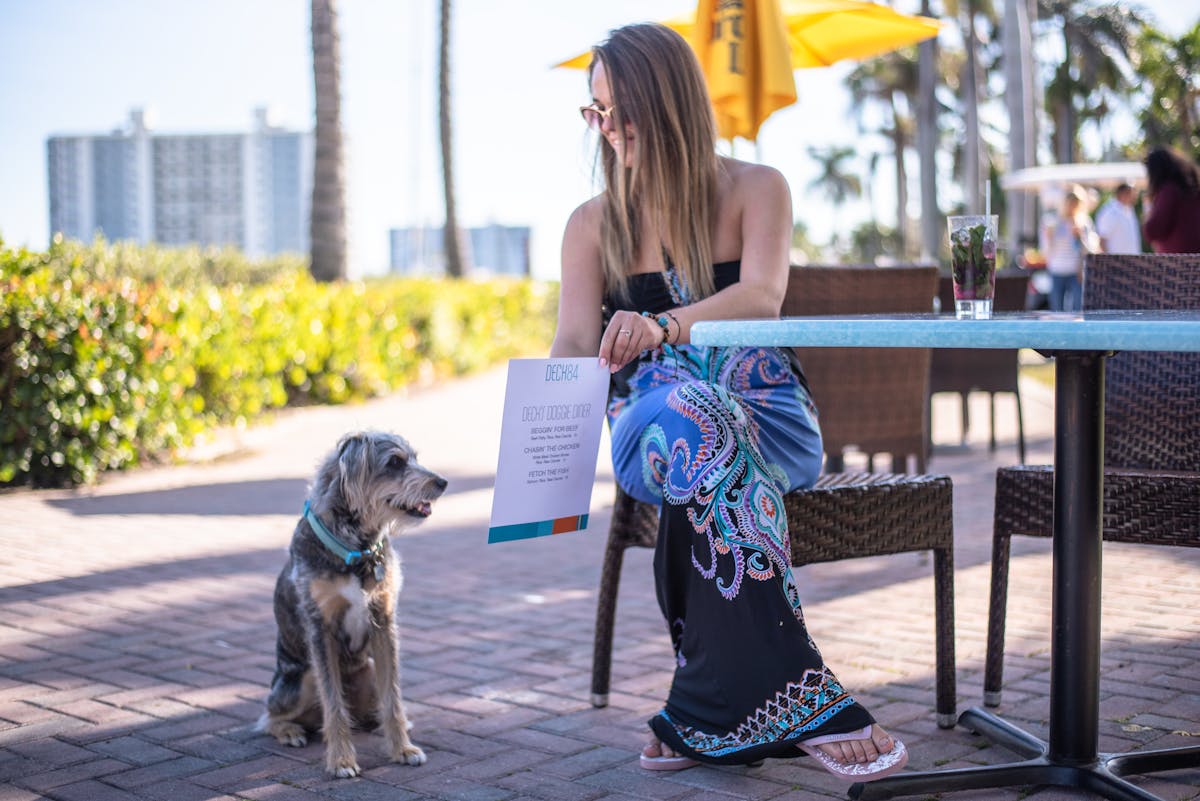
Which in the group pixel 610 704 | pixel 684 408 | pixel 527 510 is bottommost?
pixel 610 704

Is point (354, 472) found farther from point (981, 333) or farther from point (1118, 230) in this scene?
point (1118, 230)

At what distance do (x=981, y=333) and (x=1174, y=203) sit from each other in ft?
21.5

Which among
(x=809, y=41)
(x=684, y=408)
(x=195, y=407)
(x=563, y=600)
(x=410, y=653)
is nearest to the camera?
(x=684, y=408)

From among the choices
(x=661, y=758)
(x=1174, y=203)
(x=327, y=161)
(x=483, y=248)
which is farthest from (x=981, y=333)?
(x=483, y=248)

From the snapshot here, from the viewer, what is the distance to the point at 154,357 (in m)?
7.70

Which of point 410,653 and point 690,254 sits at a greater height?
point 690,254

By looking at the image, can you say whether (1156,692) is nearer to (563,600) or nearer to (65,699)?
(563,600)

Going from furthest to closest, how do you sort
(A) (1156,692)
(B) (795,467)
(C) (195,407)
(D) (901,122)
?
1. (D) (901,122)
2. (C) (195,407)
3. (A) (1156,692)
4. (B) (795,467)

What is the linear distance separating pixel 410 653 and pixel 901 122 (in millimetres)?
60301

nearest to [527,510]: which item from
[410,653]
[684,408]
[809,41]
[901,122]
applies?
[684,408]

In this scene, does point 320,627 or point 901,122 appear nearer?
point 320,627

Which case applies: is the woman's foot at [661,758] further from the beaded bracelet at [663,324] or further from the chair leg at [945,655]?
the beaded bracelet at [663,324]

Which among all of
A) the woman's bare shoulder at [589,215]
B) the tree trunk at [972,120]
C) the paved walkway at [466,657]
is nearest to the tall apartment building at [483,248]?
the tree trunk at [972,120]

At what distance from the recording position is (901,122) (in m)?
60.4
